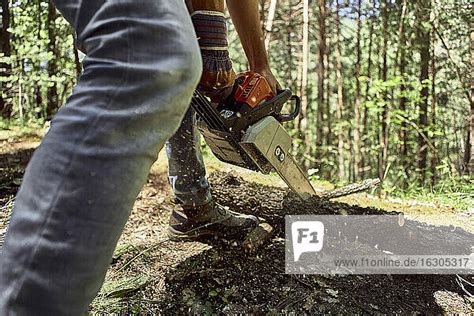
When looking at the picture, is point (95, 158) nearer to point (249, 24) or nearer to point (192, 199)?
point (249, 24)

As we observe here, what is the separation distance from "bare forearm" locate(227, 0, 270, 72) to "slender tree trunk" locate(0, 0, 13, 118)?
15.0 feet

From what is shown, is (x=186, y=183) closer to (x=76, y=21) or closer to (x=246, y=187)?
(x=246, y=187)

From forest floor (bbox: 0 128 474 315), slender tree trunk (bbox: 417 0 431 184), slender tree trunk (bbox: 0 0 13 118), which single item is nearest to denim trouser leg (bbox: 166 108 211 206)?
forest floor (bbox: 0 128 474 315)

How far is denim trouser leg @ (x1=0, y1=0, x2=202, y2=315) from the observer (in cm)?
59

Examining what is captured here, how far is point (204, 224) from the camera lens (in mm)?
2123

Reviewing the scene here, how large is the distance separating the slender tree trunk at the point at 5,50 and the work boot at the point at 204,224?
4543 millimetres

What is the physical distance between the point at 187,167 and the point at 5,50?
207 inches

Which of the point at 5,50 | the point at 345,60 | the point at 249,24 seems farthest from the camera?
the point at 345,60

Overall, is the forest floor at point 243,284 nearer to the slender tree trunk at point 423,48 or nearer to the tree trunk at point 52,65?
the tree trunk at point 52,65

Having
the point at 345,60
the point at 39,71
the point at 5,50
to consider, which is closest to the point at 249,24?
the point at 5,50

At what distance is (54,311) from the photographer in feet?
1.92

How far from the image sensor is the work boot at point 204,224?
2104mm

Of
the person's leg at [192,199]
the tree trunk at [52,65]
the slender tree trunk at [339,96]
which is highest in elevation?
the person's leg at [192,199]

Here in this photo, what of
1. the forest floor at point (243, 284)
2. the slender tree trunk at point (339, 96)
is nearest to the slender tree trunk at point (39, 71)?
the forest floor at point (243, 284)
